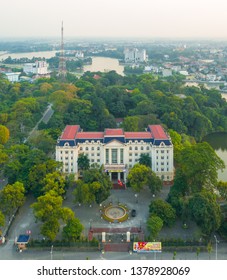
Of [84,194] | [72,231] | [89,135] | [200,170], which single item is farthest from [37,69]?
[72,231]

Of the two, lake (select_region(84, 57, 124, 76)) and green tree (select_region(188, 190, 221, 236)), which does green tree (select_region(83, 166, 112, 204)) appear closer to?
green tree (select_region(188, 190, 221, 236))

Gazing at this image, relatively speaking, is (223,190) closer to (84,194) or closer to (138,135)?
(84,194)

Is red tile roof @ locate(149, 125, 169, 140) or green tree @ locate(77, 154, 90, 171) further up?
red tile roof @ locate(149, 125, 169, 140)

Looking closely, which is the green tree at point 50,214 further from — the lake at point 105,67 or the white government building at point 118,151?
the lake at point 105,67

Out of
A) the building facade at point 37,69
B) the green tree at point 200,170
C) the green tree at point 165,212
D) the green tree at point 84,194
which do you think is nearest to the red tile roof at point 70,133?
the green tree at point 84,194

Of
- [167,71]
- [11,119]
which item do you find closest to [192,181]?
[11,119]

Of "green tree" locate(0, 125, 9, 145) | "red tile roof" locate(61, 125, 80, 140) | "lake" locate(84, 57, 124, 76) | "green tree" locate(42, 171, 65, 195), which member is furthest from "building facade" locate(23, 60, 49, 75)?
"green tree" locate(42, 171, 65, 195)
